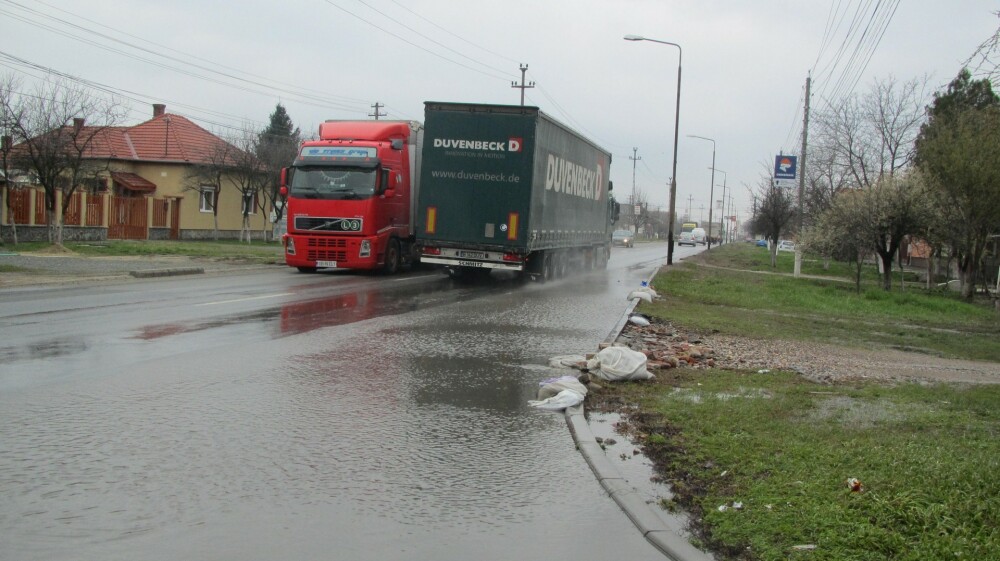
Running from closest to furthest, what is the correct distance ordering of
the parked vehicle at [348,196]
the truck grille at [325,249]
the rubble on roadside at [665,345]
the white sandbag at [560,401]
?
the white sandbag at [560,401], the rubble on roadside at [665,345], the parked vehicle at [348,196], the truck grille at [325,249]

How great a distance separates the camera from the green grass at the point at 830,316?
47.3ft

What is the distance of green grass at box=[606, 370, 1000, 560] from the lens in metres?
4.26

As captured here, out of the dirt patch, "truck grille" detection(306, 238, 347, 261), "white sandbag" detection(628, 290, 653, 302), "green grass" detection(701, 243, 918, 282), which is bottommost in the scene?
the dirt patch

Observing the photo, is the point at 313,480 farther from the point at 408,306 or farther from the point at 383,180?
the point at 383,180

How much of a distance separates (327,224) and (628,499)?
18.7m

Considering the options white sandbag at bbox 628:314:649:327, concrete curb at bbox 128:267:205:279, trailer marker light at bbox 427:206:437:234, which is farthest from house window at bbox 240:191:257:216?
white sandbag at bbox 628:314:649:327

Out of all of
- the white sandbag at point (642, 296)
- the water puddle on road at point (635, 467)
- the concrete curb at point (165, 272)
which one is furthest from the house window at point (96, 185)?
the water puddle on road at point (635, 467)

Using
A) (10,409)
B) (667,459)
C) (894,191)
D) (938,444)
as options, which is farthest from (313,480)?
(894,191)

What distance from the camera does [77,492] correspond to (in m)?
4.79

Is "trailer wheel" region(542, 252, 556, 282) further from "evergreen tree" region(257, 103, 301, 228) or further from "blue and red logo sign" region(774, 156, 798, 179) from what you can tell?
"evergreen tree" region(257, 103, 301, 228)

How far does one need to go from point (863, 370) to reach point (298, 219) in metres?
16.4

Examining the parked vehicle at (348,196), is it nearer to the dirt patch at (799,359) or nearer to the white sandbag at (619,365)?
the dirt patch at (799,359)

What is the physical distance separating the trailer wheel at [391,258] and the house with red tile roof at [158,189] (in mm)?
16291

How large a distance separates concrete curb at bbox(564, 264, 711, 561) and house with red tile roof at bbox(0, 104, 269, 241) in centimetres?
3210
